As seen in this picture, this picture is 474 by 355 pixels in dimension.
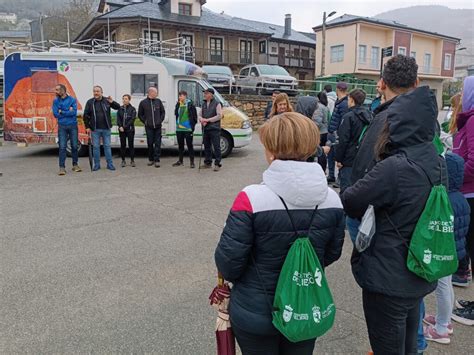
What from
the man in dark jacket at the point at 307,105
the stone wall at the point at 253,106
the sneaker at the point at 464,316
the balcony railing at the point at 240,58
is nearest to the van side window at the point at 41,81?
the man in dark jacket at the point at 307,105

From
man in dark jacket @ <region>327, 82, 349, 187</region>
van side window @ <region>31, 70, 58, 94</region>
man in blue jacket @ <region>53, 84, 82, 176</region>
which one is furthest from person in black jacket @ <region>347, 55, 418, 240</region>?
van side window @ <region>31, 70, 58, 94</region>

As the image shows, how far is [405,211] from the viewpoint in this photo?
85.0 inches

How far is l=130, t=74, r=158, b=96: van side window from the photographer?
11711 mm

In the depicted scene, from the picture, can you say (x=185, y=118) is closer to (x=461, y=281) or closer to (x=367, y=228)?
(x=461, y=281)

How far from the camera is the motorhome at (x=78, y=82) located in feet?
38.2

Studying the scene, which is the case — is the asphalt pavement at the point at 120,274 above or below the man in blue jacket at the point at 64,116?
below

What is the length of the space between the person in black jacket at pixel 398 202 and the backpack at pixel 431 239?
0.10 feet

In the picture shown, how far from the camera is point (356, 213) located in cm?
229

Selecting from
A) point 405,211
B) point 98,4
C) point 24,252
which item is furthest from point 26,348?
point 98,4

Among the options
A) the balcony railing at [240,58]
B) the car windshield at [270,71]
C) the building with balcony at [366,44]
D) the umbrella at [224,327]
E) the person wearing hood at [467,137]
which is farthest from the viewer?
the building with balcony at [366,44]

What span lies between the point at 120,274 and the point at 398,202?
120 inches

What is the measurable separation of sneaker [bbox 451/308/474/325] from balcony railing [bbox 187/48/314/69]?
35.2m

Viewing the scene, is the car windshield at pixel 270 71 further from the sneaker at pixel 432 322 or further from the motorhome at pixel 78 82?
the sneaker at pixel 432 322

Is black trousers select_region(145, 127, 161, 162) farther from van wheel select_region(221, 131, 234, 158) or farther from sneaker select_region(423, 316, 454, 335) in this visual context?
sneaker select_region(423, 316, 454, 335)
